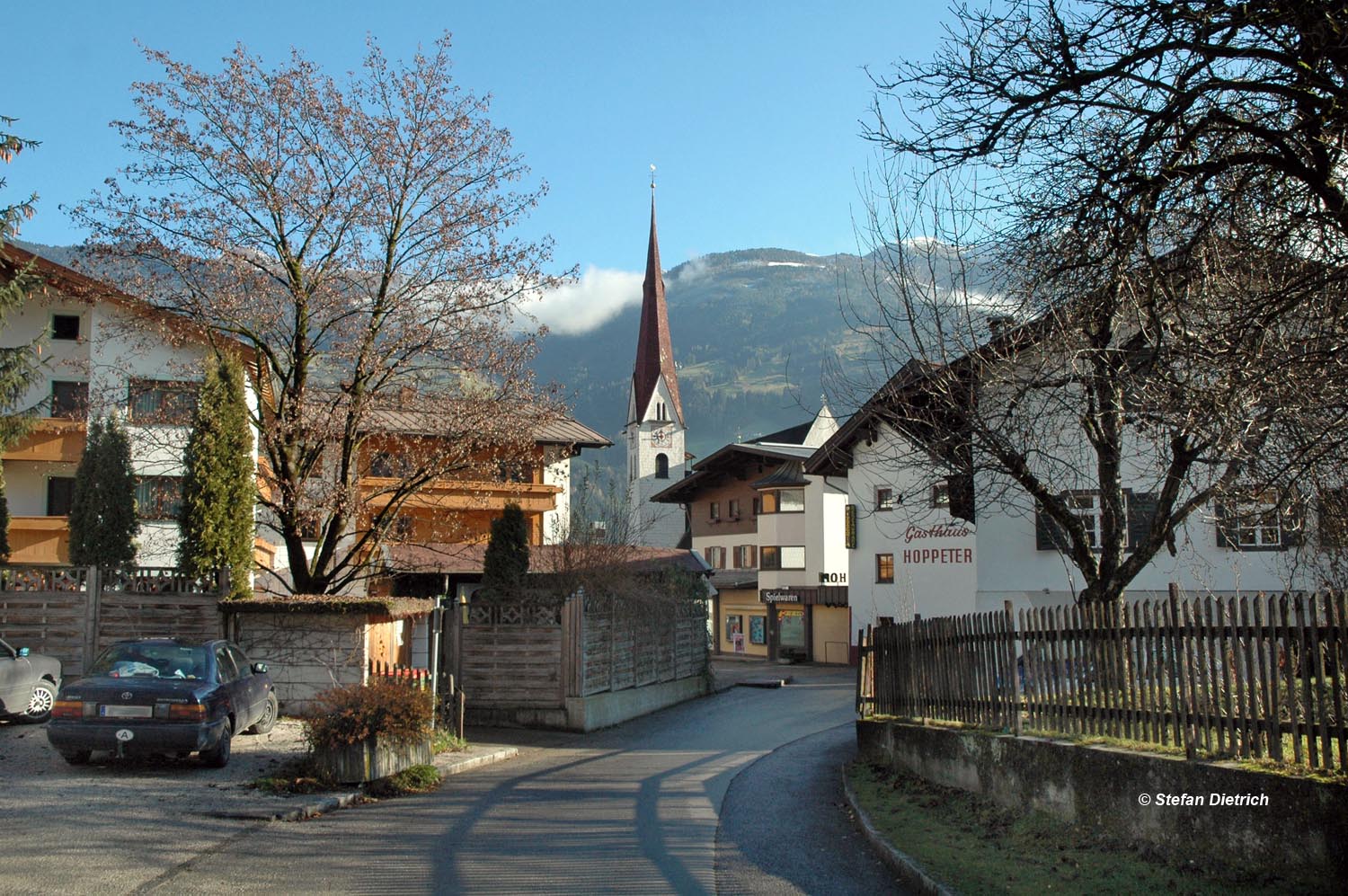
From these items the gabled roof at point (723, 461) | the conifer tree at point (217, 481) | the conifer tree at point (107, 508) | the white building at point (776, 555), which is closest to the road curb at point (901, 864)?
the conifer tree at point (217, 481)

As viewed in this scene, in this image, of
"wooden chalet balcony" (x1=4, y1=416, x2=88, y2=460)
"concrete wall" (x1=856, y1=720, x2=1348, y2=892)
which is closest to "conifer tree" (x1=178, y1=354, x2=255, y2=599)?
"concrete wall" (x1=856, y1=720, x2=1348, y2=892)

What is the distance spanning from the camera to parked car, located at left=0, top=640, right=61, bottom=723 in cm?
1636

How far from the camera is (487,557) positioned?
89.4 ft

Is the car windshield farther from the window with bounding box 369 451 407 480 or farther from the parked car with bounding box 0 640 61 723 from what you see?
the window with bounding box 369 451 407 480

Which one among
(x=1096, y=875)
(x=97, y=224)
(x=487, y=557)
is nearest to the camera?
(x=1096, y=875)

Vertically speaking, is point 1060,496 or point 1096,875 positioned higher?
point 1060,496

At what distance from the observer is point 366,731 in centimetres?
1307

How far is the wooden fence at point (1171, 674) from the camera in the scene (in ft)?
25.0

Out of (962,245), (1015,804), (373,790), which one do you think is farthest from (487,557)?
(1015,804)

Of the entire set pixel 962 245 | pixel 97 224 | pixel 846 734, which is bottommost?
pixel 846 734

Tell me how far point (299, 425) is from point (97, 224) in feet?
16.6

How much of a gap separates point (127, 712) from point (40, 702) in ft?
17.8

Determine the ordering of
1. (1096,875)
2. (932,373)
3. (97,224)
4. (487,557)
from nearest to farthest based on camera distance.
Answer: (1096,875) → (932,373) → (97,224) → (487,557)

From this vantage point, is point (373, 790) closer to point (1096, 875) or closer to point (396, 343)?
point (1096, 875)
